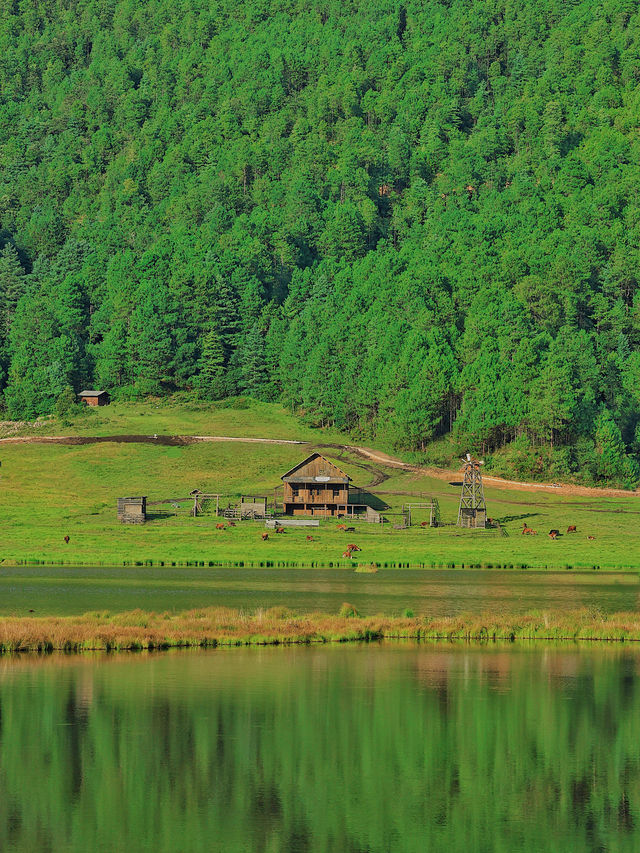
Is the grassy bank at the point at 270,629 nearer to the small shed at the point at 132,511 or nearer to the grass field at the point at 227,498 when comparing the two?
the grass field at the point at 227,498

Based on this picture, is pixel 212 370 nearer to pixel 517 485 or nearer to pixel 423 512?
pixel 517 485

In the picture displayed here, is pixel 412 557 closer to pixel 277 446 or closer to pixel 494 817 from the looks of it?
pixel 277 446

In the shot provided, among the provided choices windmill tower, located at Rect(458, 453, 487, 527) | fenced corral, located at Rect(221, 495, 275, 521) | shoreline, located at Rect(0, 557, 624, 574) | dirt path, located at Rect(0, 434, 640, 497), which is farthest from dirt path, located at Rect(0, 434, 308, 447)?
shoreline, located at Rect(0, 557, 624, 574)

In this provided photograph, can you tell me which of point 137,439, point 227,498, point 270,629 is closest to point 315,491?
point 227,498

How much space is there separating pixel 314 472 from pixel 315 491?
5.75 ft

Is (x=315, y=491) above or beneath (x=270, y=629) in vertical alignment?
beneath

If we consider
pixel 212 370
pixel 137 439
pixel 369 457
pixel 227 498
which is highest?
pixel 212 370

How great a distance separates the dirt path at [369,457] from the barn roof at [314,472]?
39.8 ft

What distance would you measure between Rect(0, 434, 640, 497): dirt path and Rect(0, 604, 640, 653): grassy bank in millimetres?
79846

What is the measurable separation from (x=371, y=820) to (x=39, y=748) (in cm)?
983

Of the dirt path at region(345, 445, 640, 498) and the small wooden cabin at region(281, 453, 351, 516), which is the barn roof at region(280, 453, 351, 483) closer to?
the small wooden cabin at region(281, 453, 351, 516)

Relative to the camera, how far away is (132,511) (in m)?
118

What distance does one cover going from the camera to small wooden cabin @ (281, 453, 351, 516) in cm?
12769

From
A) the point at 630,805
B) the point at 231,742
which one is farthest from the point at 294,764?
the point at 630,805
